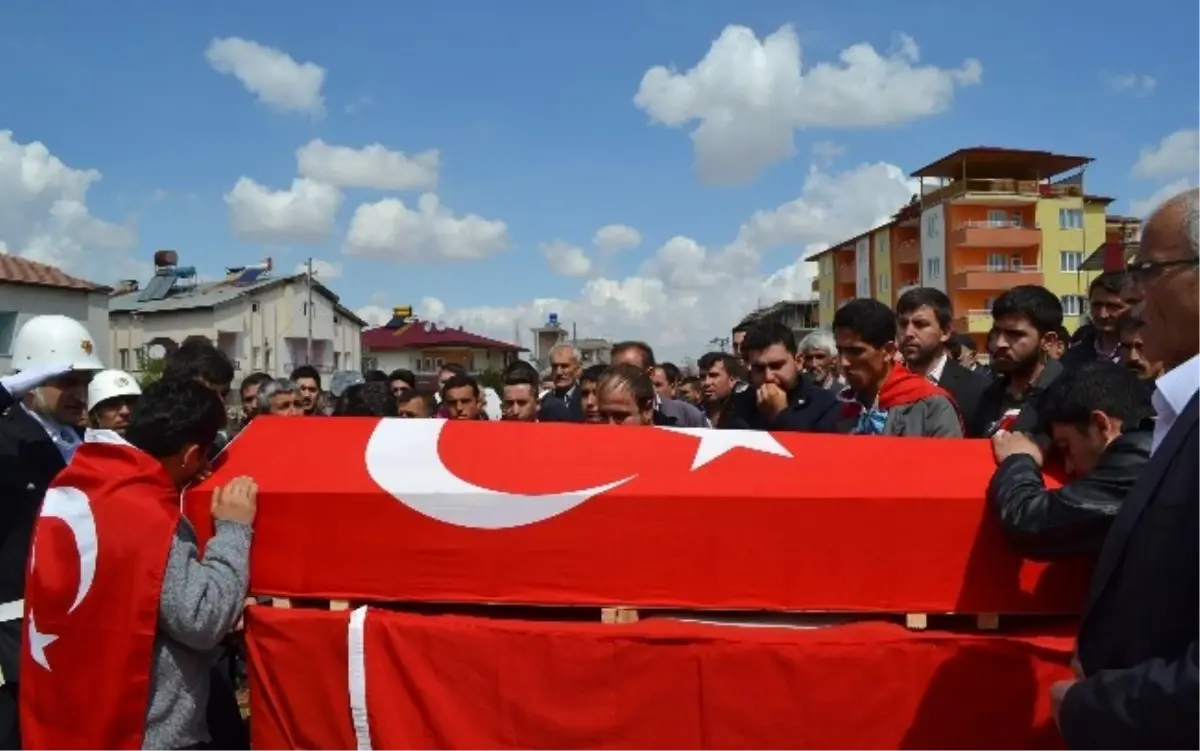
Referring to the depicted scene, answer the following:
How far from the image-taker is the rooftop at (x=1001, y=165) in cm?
4422

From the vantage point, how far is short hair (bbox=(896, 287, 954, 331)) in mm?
4710

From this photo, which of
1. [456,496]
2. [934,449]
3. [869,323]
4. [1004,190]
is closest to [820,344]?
[869,323]

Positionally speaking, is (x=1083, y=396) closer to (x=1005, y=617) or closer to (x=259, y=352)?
(x=1005, y=617)

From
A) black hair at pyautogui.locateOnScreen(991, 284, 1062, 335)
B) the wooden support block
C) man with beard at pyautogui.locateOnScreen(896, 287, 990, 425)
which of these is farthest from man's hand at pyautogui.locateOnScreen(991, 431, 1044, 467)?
man with beard at pyautogui.locateOnScreen(896, 287, 990, 425)

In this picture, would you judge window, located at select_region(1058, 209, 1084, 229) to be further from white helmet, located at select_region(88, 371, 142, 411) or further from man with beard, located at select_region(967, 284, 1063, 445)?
white helmet, located at select_region(88, 371, 142, 411)

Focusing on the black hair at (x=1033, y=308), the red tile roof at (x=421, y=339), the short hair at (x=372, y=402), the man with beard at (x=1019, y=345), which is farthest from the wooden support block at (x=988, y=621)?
the red tile roof at (x=421, y=339)

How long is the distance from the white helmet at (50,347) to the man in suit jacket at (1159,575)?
11.7 ft

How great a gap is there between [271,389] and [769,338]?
3.63 m

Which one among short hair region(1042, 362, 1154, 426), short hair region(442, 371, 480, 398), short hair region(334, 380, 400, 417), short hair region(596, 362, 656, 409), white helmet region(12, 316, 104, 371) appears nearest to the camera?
short hair region(1042, 362, 1154, 426)

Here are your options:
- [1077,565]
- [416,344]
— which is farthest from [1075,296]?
[1077,565]

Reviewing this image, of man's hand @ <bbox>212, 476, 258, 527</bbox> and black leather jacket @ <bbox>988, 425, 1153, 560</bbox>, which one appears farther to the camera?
man's hand @ <bbox>212, 476, 258, 527</bbox>

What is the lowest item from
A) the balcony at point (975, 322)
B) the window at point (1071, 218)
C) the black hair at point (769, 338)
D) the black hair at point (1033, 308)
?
the black hair at point (769, 338)

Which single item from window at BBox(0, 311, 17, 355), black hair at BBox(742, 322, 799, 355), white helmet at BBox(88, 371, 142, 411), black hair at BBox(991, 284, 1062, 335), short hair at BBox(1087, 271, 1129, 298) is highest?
window at BBox(0, 311, 17, 355)

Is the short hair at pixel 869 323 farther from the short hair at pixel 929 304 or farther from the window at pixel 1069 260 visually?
the window at pixel 1069 260
